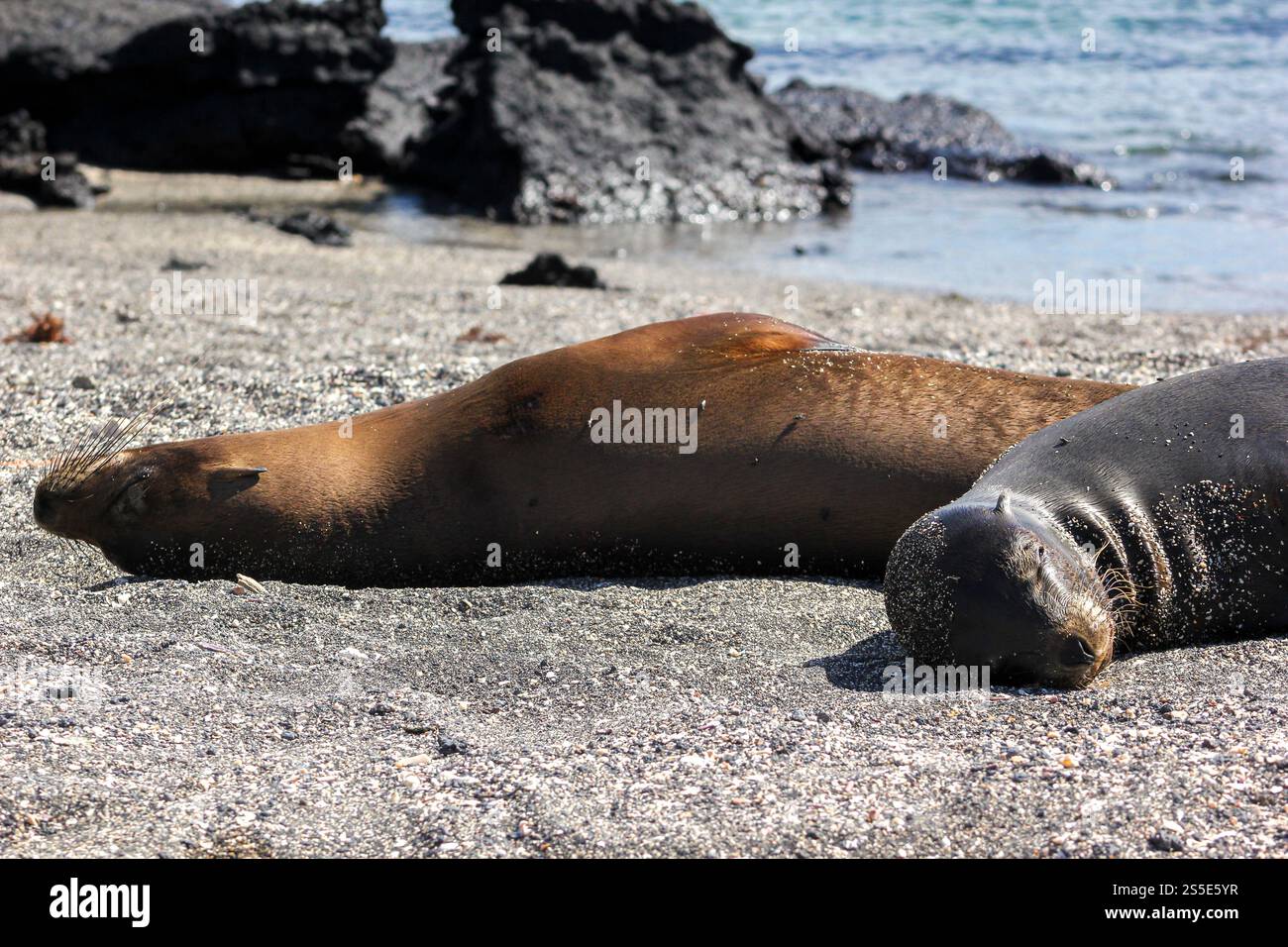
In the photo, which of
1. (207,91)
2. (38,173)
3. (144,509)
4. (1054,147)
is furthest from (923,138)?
(144,509)

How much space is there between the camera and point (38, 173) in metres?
15.4

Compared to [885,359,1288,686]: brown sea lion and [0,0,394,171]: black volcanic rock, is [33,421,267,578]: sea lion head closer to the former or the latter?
[885,359,1288,686]: brown sea lion

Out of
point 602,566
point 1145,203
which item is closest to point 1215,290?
point 1145,203

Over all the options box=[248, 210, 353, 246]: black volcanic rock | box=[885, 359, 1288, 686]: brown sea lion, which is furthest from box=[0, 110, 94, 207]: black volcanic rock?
box=[885, 359, 1288, 686]: brown sea lion

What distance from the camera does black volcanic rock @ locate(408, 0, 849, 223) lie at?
1666 centimetres

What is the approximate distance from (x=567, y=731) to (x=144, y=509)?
1990 millimetres

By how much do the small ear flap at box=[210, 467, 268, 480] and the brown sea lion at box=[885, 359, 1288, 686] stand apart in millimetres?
2183

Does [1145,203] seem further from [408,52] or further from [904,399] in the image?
[904,399]

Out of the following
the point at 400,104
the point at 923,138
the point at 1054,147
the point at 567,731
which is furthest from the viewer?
the point at 1054,147

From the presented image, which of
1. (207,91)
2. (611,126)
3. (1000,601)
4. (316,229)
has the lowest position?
(316,229)

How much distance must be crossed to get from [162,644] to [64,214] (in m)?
11.7

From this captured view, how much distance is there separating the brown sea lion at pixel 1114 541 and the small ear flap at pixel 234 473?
7.16 ft

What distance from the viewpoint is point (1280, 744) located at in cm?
334

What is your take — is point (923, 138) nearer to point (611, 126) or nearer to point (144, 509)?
point (611, 126)
